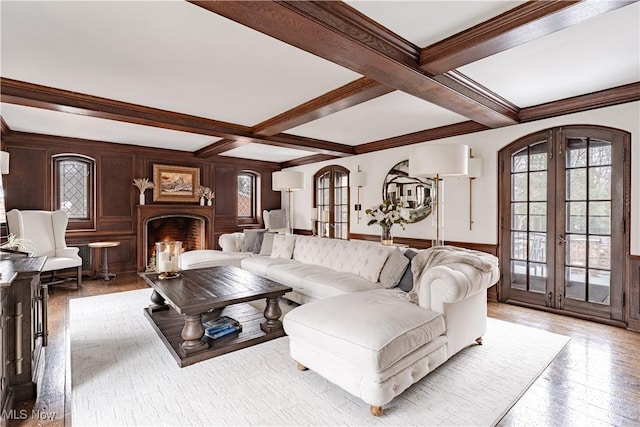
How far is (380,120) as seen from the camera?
4691mm

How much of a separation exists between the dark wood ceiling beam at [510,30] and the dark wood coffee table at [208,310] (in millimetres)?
2469

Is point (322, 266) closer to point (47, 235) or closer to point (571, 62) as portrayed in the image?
point (571, 62)

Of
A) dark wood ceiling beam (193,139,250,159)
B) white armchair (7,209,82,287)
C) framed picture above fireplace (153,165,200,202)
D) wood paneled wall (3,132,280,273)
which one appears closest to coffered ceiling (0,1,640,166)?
dark wood ceiling beam (193,139,250,159)

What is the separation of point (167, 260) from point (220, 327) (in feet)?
3.48

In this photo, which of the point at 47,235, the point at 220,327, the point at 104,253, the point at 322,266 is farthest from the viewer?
the point at 104,253

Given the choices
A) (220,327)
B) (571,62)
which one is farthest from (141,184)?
(571,62)

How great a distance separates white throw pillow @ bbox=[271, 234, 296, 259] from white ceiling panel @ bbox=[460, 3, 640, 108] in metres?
3.34

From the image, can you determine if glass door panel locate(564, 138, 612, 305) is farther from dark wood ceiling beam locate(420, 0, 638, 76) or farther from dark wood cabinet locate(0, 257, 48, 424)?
dark wood cabinet locate(0, 257, 48, 424)

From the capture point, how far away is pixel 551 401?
2158 mm

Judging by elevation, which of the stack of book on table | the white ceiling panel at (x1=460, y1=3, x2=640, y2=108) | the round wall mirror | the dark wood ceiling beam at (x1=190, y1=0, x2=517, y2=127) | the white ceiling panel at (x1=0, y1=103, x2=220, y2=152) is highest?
the white ceiling panel at (x1=0, y1=103, x2=220, y2=152)

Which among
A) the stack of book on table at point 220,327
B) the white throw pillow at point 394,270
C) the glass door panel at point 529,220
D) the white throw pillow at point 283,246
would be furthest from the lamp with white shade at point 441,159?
the white throw pillow at point 283,246

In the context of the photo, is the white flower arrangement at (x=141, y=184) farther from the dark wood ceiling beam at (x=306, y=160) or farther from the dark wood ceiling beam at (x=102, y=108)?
the dark wood ceiling beam at (x=306, y=160)

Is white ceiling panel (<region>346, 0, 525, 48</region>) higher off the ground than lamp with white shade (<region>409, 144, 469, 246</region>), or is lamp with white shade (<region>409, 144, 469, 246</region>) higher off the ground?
white ceiling panel (<region>346, 0, 525, 48</region>)

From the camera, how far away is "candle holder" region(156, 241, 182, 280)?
3.55 metres
